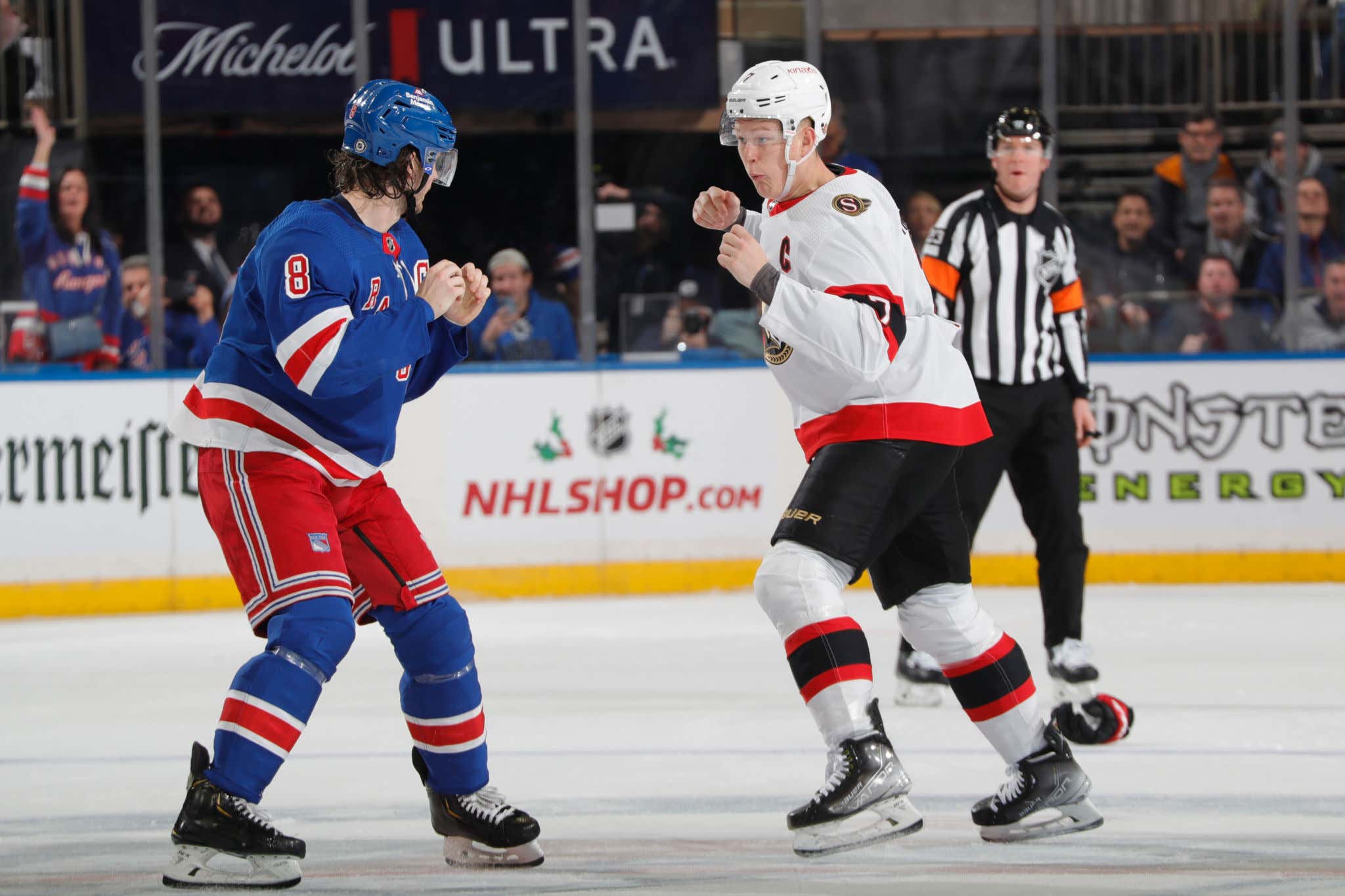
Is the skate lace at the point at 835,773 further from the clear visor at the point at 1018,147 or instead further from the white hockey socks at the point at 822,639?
the clear visor at the point at 1018,147

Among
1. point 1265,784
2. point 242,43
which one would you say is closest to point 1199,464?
point 1265,784

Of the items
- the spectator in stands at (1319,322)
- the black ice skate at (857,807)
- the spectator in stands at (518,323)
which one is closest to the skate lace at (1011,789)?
the black ice skate at (857,807)

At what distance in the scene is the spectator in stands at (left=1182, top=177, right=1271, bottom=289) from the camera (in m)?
7.84

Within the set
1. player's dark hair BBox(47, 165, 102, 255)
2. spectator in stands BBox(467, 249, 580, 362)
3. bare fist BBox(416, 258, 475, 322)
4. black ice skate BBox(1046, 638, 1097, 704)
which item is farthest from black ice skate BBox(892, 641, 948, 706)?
player's dark hair BBox(47, 165, 102, 255)

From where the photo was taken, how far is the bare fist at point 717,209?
318 centimetres

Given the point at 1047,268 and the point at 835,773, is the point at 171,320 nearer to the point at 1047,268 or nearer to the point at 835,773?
the point at 1047,268

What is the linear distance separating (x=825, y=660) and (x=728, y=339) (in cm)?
482

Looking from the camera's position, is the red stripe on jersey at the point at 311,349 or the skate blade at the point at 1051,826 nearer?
the red stripe on jersey at the point at 311,349

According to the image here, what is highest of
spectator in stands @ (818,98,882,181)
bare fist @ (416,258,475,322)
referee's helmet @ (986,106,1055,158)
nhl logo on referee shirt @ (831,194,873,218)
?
spectator in stands @ (818,98,882,181)

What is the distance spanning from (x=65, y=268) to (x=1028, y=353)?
182 inches

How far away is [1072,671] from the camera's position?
14.9 ft

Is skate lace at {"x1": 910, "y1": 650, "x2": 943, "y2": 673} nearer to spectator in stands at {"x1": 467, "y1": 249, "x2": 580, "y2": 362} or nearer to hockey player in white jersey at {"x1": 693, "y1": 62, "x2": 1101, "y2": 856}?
hockey player in white jersey at {"x1": 693, "y1": 62, "x2": 1101, "y2": 856}

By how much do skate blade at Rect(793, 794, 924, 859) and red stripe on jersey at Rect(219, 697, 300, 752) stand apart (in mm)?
830

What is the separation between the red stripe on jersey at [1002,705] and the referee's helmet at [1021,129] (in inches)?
76.3
